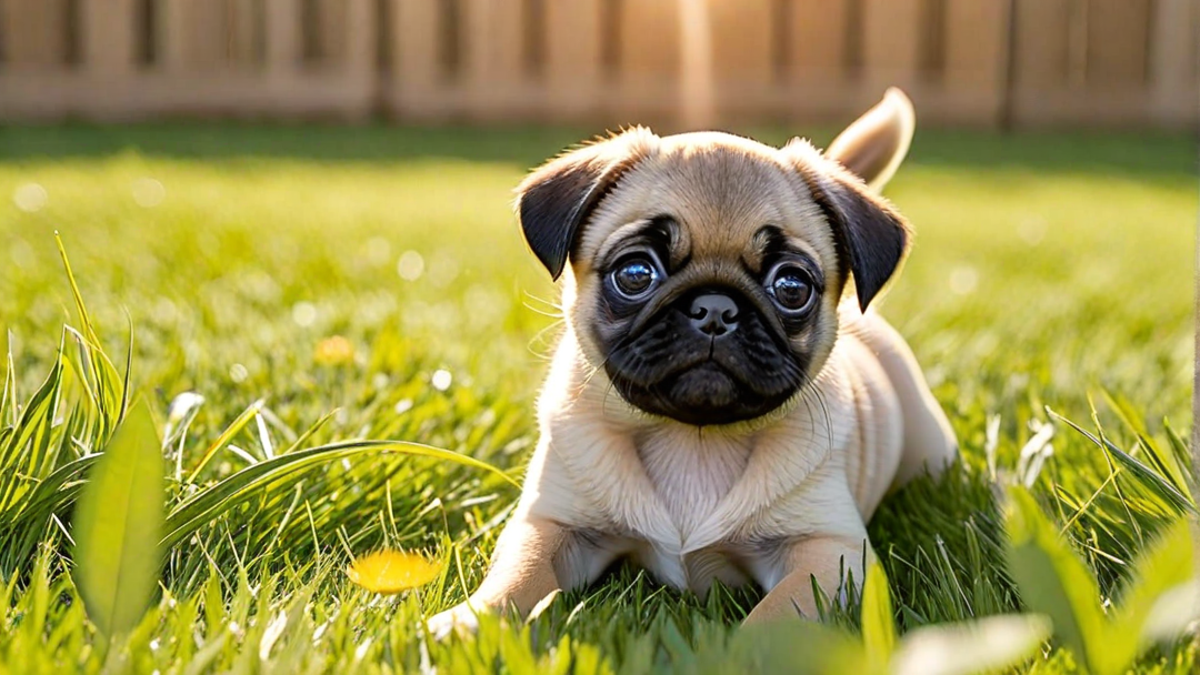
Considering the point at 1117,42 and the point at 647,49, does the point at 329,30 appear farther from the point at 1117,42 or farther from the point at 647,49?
the point at 1117,42

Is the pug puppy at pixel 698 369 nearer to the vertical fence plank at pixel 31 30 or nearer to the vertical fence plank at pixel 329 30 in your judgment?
the vertical fence plank at pixel 329 30

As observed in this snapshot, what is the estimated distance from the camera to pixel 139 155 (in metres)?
9.04

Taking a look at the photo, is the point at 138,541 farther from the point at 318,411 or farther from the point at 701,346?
the point at 318,411

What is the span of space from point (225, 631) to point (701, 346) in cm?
96

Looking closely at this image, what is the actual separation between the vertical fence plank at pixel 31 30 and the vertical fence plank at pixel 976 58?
839cm

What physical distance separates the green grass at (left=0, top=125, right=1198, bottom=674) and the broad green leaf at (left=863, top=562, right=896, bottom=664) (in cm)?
26

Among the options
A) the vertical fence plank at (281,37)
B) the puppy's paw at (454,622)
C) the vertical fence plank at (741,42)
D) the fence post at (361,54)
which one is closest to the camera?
the puppy's paw at (454,622)

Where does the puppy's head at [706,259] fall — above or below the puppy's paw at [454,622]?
above

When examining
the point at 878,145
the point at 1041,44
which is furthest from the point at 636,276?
the point at 1041,44

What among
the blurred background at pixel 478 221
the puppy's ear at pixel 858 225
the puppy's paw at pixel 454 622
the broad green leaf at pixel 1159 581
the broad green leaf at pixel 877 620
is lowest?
the blurred background at pixel 478 221

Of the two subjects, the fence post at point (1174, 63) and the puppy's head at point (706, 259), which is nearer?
the puppy's head at point (706, 259)

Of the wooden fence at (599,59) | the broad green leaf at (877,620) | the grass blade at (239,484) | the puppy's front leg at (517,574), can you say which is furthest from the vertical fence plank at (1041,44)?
the broad green leaf at (877,620)

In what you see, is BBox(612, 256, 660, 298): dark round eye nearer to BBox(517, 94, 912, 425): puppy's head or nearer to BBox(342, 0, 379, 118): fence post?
BBox(517, 94, 912, 425): puppy's head

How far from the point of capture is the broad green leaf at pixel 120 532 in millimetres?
1740
